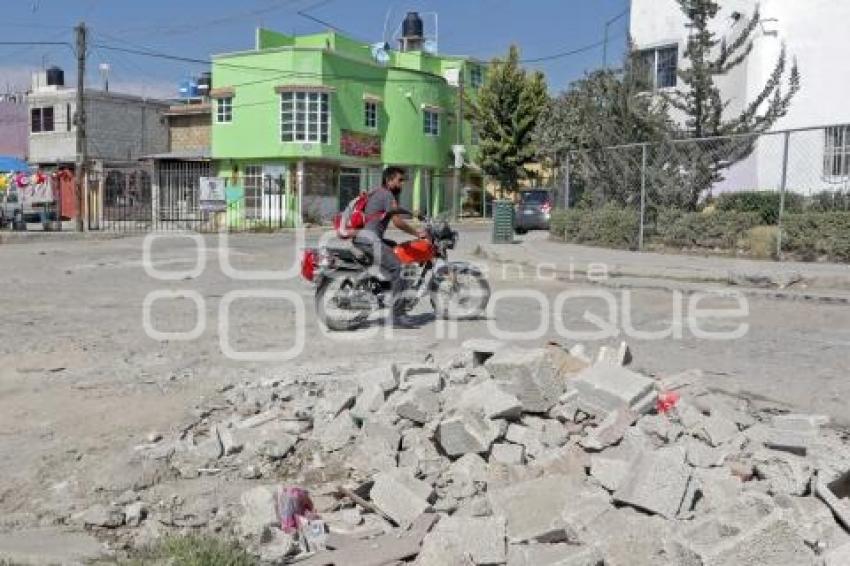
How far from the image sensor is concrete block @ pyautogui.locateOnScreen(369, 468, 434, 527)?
14.8 ft

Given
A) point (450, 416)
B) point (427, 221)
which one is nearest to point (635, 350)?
point (427, 221)

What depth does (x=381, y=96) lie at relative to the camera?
148 ft

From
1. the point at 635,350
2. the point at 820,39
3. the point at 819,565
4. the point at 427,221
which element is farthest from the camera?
the point at 820,39

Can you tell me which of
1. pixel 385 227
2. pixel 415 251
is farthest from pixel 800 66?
pixel 385 227

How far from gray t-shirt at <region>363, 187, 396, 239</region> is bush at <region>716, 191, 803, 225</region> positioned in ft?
35.2

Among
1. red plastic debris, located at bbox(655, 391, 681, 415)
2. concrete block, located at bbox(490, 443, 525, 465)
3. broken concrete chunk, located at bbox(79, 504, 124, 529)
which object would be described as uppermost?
red plastic debris, located at bbox(655, 391, 681, 415)

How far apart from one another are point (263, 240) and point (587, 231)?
1117cm

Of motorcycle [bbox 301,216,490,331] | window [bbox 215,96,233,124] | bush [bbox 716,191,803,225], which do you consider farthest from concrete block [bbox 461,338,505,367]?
window [bbox 215,96,233,124]

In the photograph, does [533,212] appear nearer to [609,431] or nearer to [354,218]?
[354,218]

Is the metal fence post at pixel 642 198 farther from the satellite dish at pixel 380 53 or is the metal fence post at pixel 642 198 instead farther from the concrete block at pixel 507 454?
the satellite dish at pixel 380 53

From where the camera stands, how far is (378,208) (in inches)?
363

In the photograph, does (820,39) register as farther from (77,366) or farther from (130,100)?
(130,100)

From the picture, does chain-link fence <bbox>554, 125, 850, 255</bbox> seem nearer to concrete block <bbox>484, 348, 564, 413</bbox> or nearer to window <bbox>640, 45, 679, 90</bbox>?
window <bbox>640, 45, 679, 90</bbox>

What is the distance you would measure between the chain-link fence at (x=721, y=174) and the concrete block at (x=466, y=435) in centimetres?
1286
